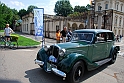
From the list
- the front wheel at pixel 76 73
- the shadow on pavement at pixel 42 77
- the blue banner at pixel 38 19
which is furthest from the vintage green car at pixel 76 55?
the blue banner at pixel 38 19

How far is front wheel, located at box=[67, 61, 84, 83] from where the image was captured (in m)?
4.19

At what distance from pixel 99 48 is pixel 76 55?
5.92 ft

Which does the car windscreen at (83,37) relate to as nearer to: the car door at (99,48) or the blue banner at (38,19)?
the car door at (99,48)

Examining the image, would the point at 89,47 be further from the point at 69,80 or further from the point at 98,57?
the point at 69,80

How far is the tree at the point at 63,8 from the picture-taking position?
75750 millimetres

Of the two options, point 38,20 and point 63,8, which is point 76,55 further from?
point 63,8

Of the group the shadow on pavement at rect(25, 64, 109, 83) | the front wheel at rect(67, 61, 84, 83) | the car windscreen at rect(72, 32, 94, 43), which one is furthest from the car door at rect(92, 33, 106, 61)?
the front wheel at rect(67, 61, 84, 83)

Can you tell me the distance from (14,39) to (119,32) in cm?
2747

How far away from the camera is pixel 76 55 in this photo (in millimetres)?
4395

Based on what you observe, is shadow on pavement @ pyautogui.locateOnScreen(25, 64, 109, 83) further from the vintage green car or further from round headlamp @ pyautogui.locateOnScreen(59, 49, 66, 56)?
round headlamp @ pyautogui.locateOnScreen(59, 49, 66, 56)

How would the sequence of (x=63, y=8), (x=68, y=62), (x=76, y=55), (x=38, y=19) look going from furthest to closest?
(x=63, y=8) → (x=38, y=19) → (x=76, y=55) → (x=68, y=62)

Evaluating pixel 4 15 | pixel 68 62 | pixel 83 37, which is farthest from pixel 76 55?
pixel 4 15

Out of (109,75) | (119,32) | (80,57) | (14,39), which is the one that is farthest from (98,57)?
(119,32)

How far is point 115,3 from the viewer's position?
123ft
